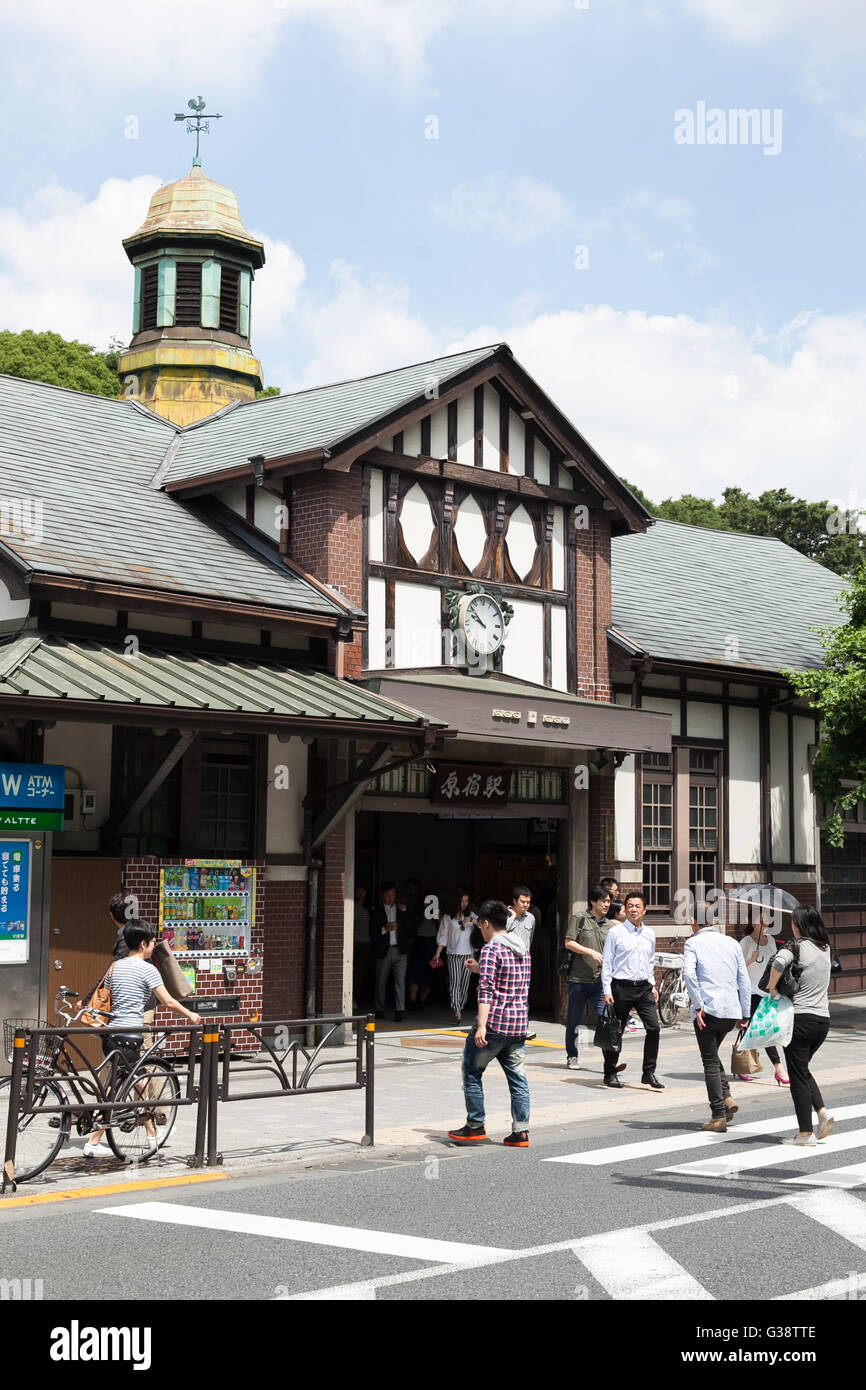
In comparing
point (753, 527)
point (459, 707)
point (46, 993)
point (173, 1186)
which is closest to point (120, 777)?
point (46, 993)

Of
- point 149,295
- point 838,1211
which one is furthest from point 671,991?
point 149,295

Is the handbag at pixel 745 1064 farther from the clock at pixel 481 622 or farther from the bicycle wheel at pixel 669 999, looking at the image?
the clock at pixel 481 622

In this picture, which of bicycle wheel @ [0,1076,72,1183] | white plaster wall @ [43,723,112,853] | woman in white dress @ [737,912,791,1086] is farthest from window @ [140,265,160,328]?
bicycle wheel @ [0,1076,72,1183]

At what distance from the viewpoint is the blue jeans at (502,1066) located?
11.1m

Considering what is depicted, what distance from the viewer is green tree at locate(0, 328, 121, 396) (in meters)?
41.2

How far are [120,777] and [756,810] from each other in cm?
1134

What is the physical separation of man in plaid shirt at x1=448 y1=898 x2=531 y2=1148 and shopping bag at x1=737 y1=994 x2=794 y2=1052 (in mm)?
1775

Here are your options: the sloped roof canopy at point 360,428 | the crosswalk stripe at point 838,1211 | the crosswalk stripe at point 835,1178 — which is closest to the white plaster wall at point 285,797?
the sloped roof canopy at point 360,428

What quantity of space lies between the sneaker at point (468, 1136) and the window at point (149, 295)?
64.3ft

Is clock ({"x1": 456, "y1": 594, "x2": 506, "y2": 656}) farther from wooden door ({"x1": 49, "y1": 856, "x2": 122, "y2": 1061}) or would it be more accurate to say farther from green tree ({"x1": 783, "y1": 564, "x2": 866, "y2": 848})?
wooden door ({"x1": 49, "y1": 856, "x2": 122, "y2": 1061})

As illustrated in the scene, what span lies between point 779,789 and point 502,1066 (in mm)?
13440

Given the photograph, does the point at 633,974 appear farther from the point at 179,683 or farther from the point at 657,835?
the point at 657,835

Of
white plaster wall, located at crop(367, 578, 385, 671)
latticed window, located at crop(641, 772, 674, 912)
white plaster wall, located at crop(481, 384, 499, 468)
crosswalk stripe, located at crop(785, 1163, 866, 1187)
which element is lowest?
crosswalk stripe, located at crop(785, 1163, 866, 1187)

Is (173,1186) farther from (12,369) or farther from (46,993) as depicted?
(12,369)
